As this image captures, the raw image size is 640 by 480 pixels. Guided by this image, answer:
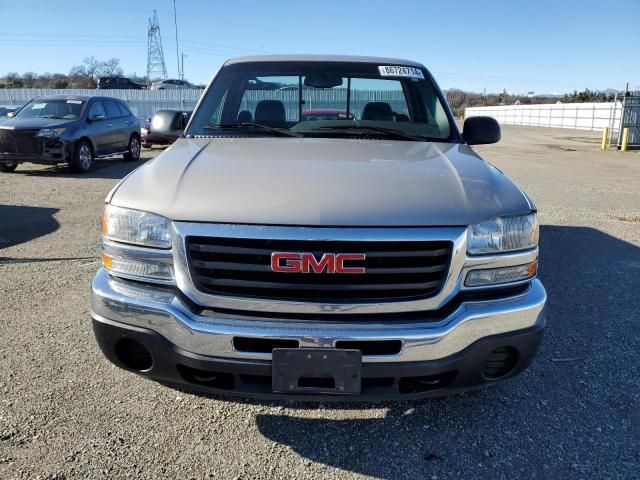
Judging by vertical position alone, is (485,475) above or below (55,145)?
below

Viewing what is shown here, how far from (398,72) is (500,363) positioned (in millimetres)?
2383

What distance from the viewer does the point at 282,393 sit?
223cm

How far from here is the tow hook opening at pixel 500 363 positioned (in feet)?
7.87

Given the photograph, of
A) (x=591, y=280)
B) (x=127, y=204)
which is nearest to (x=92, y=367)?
(x=127, y=204)

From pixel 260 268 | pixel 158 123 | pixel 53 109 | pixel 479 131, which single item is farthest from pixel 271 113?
pixel 53 109

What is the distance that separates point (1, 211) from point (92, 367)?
6.06 metres

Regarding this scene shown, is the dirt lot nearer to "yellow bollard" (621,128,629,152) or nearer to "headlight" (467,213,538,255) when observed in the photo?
"headlight" (467,213,538,255)

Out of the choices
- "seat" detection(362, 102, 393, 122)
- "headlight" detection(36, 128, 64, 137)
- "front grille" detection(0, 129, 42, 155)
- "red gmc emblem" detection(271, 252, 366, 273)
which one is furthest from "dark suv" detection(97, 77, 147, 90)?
"red gmc emblem" detection(271, 252, 366, 273)

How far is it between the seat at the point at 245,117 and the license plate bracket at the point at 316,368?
199cm

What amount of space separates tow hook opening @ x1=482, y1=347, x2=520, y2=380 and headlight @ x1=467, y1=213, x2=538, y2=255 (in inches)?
18.3

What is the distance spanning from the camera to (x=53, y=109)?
12.4m

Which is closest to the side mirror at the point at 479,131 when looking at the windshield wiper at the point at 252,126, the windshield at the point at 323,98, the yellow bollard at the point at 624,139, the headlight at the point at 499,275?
the windshield at the point at 323,98

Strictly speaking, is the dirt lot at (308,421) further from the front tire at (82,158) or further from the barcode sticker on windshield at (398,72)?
the front tire at (82,158)

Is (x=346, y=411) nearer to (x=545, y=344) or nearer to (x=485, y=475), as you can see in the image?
(x=485, y=475)
